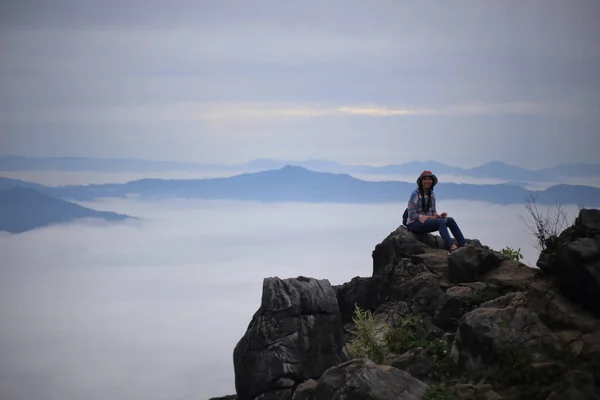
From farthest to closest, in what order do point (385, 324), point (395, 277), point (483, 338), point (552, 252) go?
point (395, 277)
point (385, 324)
point (552, 252)
point (483, 338)

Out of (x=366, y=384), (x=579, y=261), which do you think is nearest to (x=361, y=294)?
(x=579, y=261)

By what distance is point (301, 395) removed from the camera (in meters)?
19.6

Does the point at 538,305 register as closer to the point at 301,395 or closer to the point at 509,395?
the point at 509,395

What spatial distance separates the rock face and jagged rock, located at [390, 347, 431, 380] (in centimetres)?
3

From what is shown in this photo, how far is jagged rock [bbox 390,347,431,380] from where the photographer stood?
1984 cm

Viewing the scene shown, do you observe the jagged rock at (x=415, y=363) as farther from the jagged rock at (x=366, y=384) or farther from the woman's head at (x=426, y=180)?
the woman's head at (x=426, y=180)

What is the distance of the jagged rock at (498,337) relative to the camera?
18.8m

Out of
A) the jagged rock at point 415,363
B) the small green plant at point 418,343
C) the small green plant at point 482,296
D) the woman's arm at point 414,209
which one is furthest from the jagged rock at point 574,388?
the woman's arm at point 414,209

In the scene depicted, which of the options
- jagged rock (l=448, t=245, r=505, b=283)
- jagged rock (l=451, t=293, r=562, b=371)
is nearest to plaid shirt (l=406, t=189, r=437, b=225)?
jagged rock (l=448, t=245, r=505, b=283)

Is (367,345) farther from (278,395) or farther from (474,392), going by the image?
(474,392)

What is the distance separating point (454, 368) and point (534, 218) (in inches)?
326

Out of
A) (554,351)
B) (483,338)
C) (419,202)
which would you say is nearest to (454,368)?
(483,338)

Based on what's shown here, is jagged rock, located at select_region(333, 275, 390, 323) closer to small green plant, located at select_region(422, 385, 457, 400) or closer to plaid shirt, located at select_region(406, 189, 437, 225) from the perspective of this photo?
plaid shirt, located at select_region(406, 189, 437, 225)

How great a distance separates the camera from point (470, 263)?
79.4 feet
